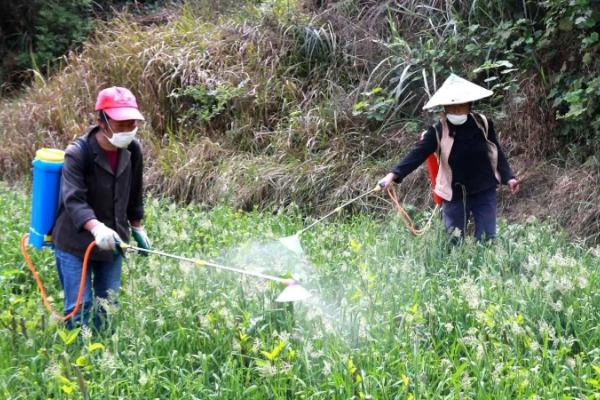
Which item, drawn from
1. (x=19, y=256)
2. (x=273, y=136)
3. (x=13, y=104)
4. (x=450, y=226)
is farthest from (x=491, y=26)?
→ (x=13, y=104)

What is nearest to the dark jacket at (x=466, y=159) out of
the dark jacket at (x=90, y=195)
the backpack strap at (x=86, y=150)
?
the dark jacket at (x=90, y=195)

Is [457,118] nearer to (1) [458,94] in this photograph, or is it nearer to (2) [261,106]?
(1) [458,94]

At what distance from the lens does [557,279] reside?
14.0 ft

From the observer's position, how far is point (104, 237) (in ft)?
13.2

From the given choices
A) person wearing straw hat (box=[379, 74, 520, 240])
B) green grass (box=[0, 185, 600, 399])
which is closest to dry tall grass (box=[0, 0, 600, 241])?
person wearing straw hat (box=[379, 74, 520, 240])

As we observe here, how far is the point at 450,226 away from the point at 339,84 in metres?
3.77

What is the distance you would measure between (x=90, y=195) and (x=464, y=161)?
105 inches

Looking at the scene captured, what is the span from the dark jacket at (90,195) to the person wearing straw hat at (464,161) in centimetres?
196

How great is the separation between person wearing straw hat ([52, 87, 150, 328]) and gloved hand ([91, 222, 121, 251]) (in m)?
0.13

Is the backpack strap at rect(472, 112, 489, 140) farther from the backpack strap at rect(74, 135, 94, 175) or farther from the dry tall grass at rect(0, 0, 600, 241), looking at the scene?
the backpack strap at rect(74, 135, 94, 175)

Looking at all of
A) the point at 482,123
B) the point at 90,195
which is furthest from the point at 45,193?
the point at 482,123

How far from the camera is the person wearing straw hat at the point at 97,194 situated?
4254mm

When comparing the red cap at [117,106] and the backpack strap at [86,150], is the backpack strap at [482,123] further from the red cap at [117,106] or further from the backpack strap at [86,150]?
the backpack strap at [86,150]

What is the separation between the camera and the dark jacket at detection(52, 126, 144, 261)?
13.8 ft
